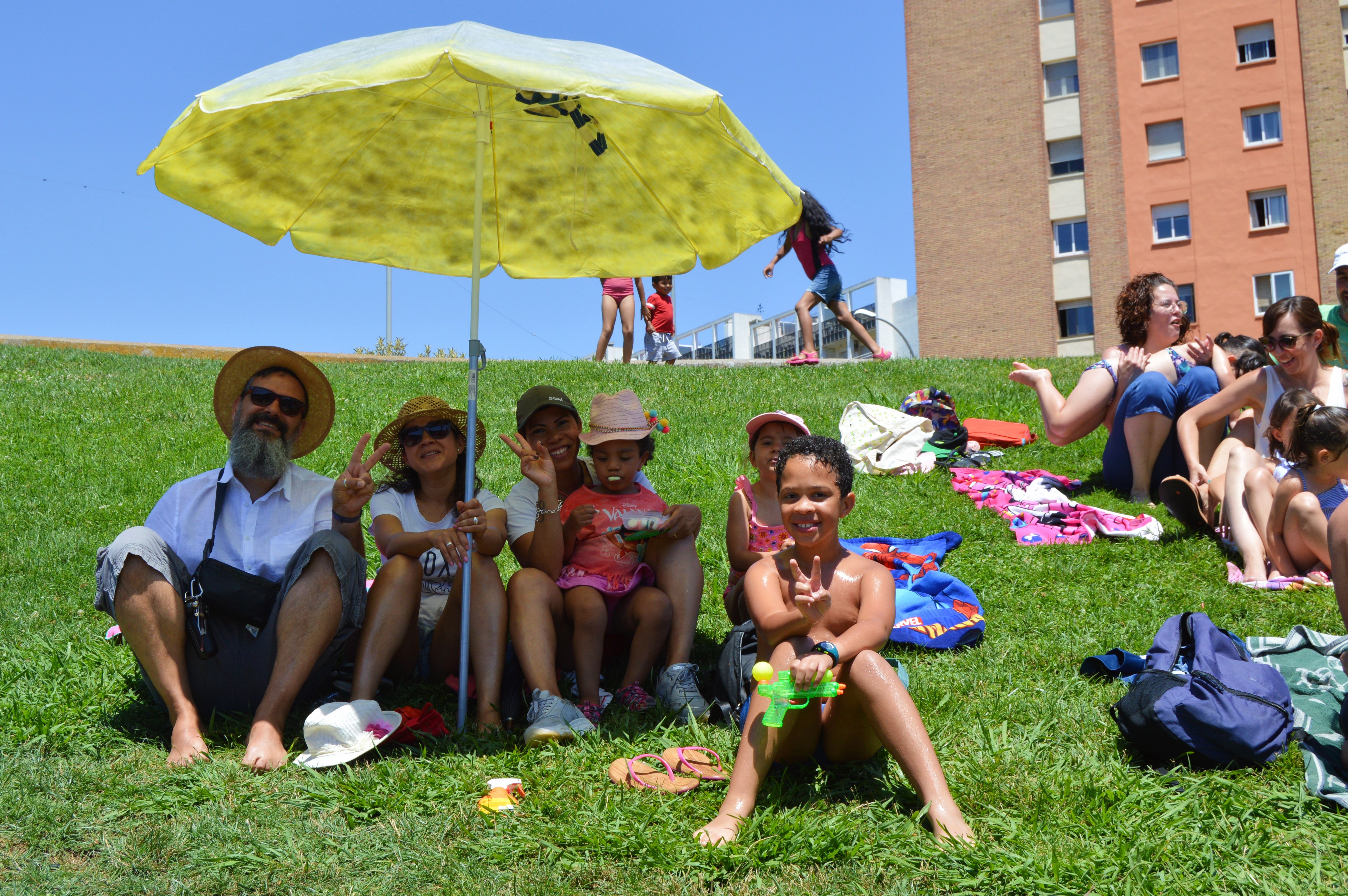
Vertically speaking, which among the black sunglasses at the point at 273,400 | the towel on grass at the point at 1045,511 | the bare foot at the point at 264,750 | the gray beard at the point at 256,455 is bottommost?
the bare foot at the point at 264,750

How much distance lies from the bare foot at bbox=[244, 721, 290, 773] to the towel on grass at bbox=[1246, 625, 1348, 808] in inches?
138

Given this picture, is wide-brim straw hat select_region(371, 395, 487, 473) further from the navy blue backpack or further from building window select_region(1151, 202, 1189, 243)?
building window select_region(1151, 202, 1189, 243)

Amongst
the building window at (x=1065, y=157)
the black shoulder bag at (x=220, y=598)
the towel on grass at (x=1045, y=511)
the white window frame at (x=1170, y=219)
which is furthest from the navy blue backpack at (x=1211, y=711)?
the building window at (x=1065, y=157)

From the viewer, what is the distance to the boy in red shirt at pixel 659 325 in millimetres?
14719

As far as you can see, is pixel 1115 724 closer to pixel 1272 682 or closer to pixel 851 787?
pixel 1272 682

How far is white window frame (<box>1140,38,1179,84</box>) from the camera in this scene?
1404 inches

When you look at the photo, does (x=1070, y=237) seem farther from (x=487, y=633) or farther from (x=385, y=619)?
(x=385, y=619)

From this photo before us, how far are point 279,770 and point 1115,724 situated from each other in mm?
3103

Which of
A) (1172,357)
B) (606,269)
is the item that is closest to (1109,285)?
(1172,357)

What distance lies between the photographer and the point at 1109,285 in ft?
121

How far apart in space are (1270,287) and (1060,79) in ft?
34.8

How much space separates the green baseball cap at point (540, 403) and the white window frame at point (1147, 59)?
37.8 m

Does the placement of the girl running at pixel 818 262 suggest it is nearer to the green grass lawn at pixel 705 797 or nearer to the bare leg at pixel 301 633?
the green grass lawn at pixel 705 797

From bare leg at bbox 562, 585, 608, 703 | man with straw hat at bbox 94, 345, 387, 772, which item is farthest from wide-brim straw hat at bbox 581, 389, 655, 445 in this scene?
man with straw hat at bbox 94, 345, 387, 772
